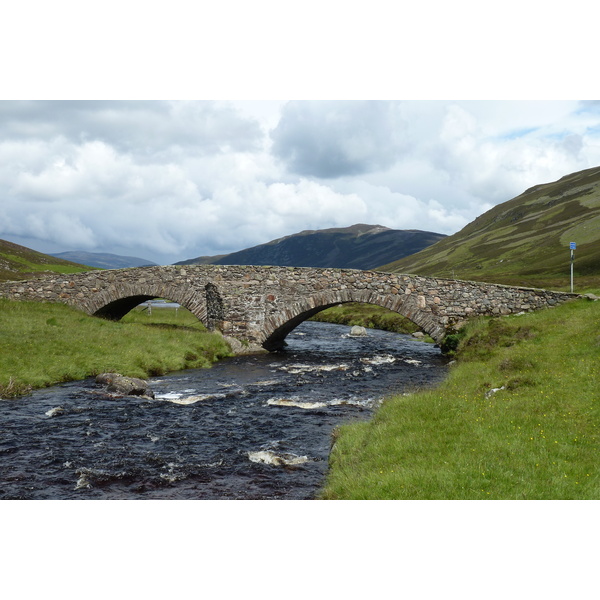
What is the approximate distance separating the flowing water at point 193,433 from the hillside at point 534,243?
4371 centimetres

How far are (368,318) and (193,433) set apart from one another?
139ft

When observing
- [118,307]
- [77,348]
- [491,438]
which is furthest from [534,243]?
[491,438]

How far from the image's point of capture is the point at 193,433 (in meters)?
14.3

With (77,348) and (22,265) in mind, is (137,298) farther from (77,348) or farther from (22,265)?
(22,265)

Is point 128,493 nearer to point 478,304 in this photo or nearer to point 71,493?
point 71,493

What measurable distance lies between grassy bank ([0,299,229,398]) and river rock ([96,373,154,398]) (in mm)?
2041

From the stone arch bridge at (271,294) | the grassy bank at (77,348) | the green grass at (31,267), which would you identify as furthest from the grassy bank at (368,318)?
the green grass at (31,267)

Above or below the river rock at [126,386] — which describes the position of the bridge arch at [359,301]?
above

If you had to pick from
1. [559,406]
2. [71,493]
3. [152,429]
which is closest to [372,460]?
[559,406]

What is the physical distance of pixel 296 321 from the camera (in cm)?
3503

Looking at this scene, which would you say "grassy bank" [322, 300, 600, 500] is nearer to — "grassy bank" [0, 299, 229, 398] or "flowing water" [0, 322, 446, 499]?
"flowing water" [0, 322, 446, 499]

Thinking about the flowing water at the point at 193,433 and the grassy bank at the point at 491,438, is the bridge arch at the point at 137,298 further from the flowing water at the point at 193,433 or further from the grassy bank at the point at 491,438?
the grassy bank at the point at 491,438

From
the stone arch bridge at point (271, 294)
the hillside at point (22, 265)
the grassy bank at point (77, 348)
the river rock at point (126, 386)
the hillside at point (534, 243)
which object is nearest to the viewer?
the river rock at point (126, 386)

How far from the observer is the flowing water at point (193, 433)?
409 inches
